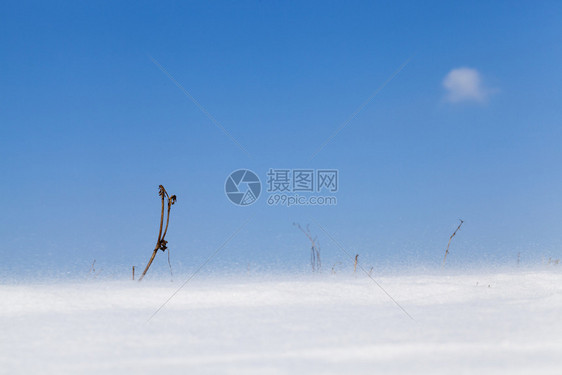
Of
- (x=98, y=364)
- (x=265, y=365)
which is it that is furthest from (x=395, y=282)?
(x=98, y=364)

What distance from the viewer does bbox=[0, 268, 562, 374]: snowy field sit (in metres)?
1.93

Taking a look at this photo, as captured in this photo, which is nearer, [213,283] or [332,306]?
[332,306]

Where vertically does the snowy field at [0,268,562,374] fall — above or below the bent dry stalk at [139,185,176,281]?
below

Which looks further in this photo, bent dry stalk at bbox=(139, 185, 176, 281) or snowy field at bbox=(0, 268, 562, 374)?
bent dry stalk at bbox=(139, 185, 176, 281)

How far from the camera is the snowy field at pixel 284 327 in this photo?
193cm

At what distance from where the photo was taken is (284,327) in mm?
2395

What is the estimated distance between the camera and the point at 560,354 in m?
A: 2.02

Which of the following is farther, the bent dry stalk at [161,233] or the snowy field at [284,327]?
the bent dry stalk at [161,233]

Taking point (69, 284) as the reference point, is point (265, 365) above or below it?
below

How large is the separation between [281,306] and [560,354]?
140 cm

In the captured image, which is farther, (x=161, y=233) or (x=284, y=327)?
(x=161, y=233)

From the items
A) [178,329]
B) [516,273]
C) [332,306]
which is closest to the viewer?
[178,329]

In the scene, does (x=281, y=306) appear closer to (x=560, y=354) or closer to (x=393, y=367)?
(x=393, y=367)

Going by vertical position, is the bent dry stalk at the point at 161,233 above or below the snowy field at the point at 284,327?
above
